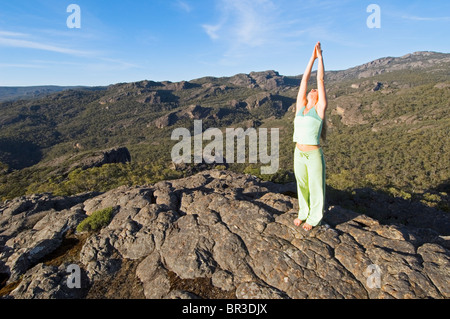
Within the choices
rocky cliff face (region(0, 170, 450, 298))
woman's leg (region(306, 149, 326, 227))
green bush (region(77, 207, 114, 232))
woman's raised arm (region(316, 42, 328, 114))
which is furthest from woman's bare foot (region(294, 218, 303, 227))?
green bush (region(77, 207, 114, 232))

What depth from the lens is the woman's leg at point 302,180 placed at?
5.43 m

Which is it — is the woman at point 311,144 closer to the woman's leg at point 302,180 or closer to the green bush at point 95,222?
the woman's leg at point 302,180

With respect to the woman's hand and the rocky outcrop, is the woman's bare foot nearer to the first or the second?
the woman's hand

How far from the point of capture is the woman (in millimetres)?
4910

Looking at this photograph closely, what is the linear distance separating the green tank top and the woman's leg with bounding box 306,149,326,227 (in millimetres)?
337

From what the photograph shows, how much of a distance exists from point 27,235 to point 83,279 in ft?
14.5

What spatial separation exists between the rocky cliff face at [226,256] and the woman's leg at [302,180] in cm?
50

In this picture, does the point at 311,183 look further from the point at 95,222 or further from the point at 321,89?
the point at 95,222

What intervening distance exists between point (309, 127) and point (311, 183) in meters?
1.38

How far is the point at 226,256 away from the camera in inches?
212

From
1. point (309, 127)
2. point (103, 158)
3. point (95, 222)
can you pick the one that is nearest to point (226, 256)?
point (309, 127)

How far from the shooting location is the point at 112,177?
113ft

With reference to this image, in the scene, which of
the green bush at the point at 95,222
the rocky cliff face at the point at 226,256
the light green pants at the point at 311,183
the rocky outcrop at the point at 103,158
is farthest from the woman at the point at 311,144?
the rocky outcrop at the point at 103,158
